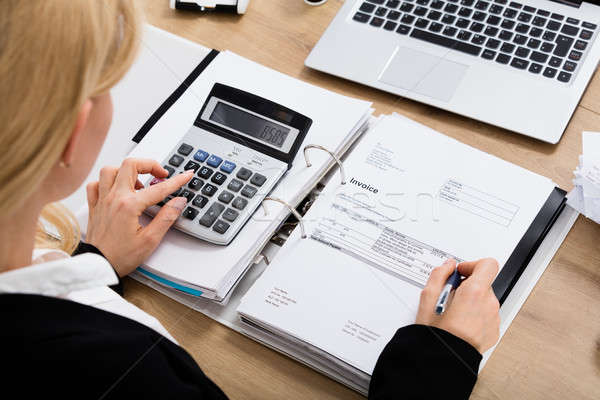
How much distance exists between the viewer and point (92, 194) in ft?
2.41

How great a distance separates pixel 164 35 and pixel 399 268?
1.79 ft

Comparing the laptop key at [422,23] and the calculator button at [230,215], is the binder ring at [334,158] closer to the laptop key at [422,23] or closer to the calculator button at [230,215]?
the calculator button at [230,215]

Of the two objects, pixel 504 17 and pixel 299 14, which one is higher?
pixel 504 17

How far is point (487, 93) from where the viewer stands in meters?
0.83

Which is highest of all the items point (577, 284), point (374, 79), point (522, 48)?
point (522, 48)

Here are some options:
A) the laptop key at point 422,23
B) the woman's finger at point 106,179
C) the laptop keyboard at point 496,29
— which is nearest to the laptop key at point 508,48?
the laptop keyboard at point 496,29

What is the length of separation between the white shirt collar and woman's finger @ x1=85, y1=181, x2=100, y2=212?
19 centimetres

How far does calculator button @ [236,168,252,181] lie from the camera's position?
2.35ft

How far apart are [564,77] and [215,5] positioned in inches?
21.9

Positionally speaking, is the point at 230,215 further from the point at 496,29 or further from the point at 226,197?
the point at 496,29

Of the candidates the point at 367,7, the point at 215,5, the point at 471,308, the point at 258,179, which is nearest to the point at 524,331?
the point at 471,308

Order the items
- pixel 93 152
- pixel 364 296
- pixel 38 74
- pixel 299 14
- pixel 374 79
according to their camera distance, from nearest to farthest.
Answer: pixel 38 74, pixel 93 152, pixel 364 296, pixel 374 79, pixel 299 14

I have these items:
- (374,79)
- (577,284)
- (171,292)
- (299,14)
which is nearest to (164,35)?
(299,14)

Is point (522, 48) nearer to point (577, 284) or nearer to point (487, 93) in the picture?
point (487, 93)
